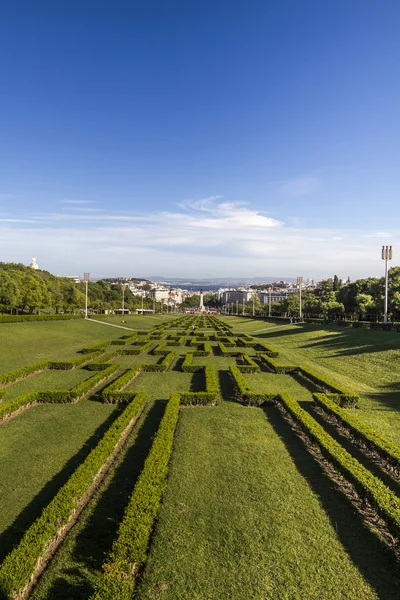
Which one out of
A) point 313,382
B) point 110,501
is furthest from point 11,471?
point 313,382

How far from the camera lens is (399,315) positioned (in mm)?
47375

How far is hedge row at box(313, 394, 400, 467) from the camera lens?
929 cm

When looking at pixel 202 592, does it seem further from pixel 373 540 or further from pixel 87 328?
pixel 87 328

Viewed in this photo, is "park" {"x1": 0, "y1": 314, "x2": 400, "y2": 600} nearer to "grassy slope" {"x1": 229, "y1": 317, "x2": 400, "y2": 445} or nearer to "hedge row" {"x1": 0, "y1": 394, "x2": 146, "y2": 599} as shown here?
"hedge row" {"x1": 0, "y1": 394, "x2": 146, "y2": 599}

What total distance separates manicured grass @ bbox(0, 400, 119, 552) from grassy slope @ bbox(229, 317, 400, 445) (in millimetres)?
8991

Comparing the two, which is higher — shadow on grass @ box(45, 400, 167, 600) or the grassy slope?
the grassy slope

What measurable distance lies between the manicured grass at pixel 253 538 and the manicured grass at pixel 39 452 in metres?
2.51

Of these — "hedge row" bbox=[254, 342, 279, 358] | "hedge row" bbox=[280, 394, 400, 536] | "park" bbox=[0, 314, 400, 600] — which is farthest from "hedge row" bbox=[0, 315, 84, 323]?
"hedge row" bbox=[280, 394, 400, 536]

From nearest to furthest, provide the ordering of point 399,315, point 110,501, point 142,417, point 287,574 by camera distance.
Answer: point 287,574
point 110,501
point 142,417
point 399,315

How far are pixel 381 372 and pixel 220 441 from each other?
1345cm

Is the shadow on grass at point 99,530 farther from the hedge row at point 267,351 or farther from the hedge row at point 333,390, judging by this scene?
the hedge row at point 267,351

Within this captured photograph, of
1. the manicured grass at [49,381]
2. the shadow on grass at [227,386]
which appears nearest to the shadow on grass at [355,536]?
the shadow on grass at [227,386]

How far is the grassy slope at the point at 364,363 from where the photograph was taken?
547 inches

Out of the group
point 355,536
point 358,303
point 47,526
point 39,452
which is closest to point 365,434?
point 355,536
